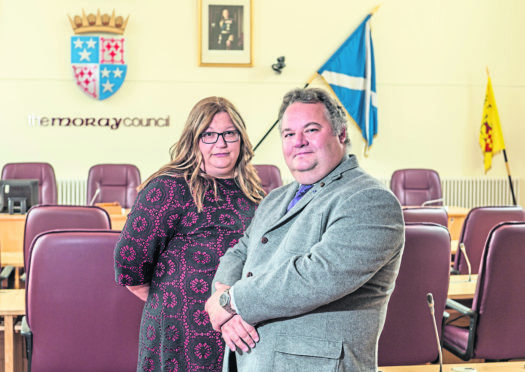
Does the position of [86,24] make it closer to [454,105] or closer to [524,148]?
[454,105]

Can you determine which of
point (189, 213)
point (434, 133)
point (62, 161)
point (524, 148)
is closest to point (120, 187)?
point (62, 161)

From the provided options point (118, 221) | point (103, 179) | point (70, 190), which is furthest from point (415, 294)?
point (70, 190)

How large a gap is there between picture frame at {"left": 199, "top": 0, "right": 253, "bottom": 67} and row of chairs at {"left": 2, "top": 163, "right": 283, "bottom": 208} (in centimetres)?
201

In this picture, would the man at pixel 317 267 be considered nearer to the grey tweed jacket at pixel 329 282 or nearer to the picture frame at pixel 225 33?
the grey tweed jacket at pixel 329 282


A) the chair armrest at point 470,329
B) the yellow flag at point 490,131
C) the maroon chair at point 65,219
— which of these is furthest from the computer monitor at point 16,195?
the yellow flag at point 490,131

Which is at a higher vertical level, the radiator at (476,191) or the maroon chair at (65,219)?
the maroon chair at (65,219)

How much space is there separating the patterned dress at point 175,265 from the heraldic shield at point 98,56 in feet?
19.9

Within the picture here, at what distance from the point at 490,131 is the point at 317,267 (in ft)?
24.9

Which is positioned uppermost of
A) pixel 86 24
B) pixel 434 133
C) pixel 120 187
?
pixel 86 24

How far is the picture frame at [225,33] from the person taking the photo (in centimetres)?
791

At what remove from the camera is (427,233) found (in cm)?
258

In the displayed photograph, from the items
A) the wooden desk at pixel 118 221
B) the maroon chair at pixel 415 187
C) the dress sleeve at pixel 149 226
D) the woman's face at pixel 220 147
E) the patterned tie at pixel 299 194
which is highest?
the woman's face at pixel 220 147

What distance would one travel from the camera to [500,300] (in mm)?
2744

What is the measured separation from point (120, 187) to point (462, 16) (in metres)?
5.01
